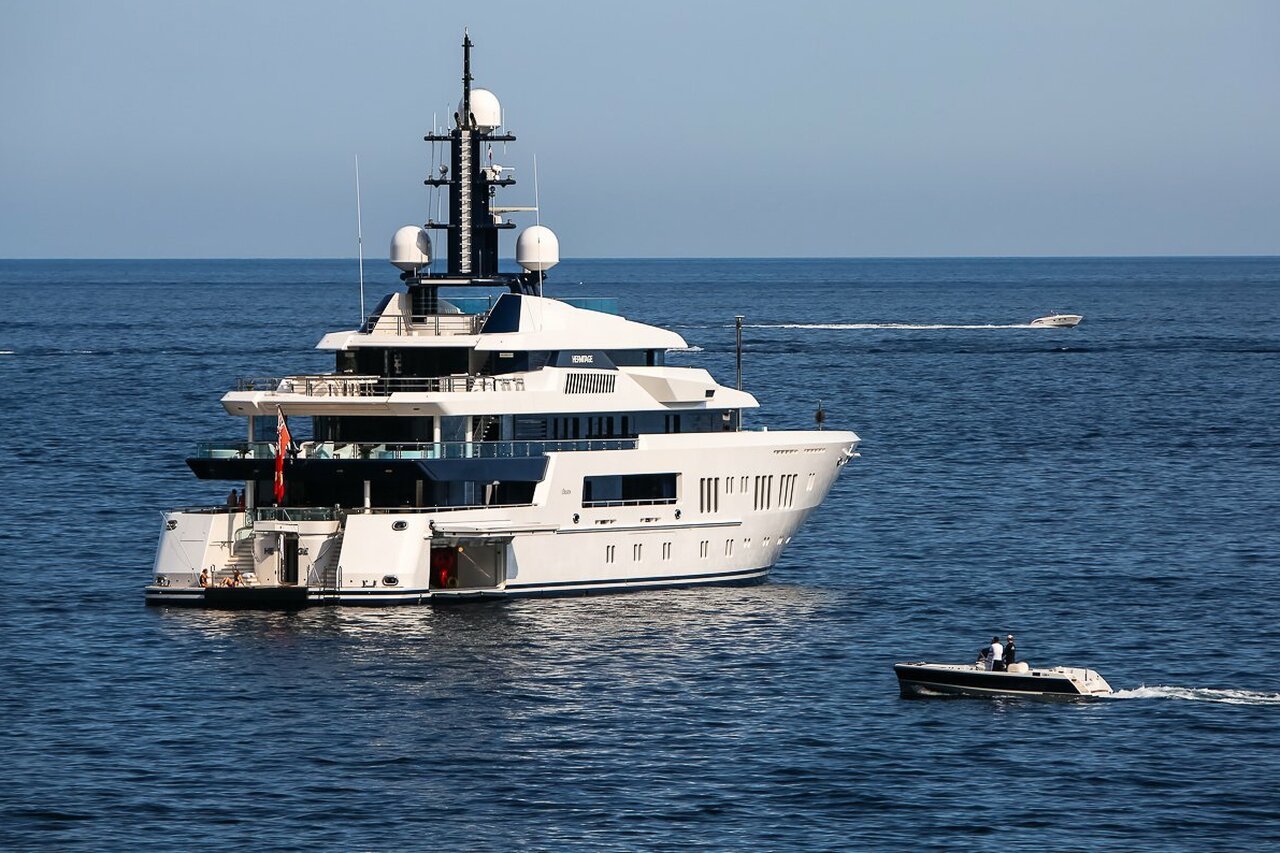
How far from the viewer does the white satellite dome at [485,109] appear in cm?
6912

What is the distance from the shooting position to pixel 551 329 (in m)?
64.6

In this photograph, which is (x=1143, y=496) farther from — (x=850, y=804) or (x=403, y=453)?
(x=850, y=804)

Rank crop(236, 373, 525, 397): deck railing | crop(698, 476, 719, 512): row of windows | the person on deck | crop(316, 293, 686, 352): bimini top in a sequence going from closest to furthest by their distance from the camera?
the person on deck < crop(236, 373, 525, 397): deck railing < crop(316, 293, 686, 352): bimini top < crop(698, 476, 719, 512): row of windows

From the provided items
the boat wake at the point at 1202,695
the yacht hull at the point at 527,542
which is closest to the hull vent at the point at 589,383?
the yacht hull at the point at 527,542

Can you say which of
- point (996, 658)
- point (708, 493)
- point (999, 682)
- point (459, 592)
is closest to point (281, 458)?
point (459, 592)

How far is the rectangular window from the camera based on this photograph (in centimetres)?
6319

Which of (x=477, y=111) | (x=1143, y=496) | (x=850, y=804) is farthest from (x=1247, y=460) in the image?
(x=850, y=804)

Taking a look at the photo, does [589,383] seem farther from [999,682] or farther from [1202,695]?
[1202,695]

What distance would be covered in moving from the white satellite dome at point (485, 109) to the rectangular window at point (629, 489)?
42.7ft

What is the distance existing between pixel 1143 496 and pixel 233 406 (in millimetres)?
40929

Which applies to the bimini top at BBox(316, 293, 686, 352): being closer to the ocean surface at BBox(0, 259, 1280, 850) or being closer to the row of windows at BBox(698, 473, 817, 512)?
the row of windows at BBox(698, 473, 817, 512)

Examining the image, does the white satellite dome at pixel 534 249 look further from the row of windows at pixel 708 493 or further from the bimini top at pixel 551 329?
the row of windows at pixel 708 493

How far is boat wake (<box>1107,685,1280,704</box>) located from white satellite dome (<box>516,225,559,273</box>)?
963 inches

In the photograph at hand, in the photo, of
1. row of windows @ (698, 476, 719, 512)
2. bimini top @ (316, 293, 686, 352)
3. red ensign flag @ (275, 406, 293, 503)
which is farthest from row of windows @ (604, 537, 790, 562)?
red ensign flag @ (275, 406, 293, 503)
